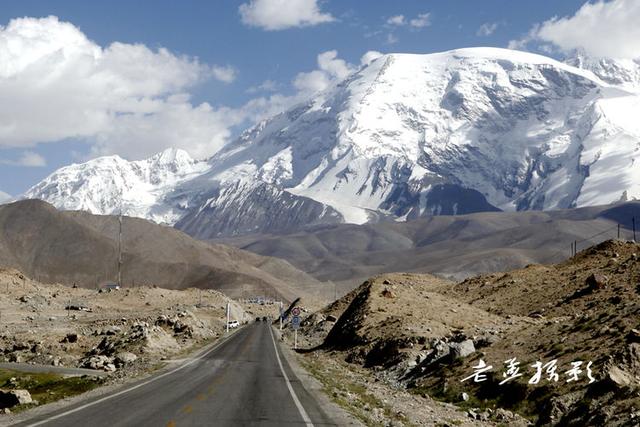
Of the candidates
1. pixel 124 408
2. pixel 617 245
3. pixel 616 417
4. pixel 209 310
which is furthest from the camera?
pixel 209 310

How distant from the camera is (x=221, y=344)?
2894 inches

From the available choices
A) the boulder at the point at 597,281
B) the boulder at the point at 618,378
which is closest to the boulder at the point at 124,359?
the boulder at the point at 597,281

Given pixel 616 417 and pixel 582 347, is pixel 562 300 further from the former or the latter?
pixel 616 417

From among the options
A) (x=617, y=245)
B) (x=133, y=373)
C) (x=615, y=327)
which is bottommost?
(x=133, y=373)

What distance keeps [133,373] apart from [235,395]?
42.5ft

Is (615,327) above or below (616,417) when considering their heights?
above

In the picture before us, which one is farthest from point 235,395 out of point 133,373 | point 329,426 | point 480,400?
point 133,373

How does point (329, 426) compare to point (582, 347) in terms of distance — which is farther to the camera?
point (582, 347)

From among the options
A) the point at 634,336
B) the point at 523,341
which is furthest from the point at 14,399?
the point at 634,336

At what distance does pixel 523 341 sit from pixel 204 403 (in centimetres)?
1611

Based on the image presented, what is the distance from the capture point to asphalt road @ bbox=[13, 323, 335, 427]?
76.7ft

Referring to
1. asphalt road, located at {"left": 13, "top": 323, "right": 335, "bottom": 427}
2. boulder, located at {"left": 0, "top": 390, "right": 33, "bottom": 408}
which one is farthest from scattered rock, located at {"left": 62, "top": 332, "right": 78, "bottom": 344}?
boulder, located at {"left": 0, "top": 390, "right": 33, "bottom": 408}

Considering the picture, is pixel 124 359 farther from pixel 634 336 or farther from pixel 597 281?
pixel 634 336

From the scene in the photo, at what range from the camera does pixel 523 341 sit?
34938 mm
